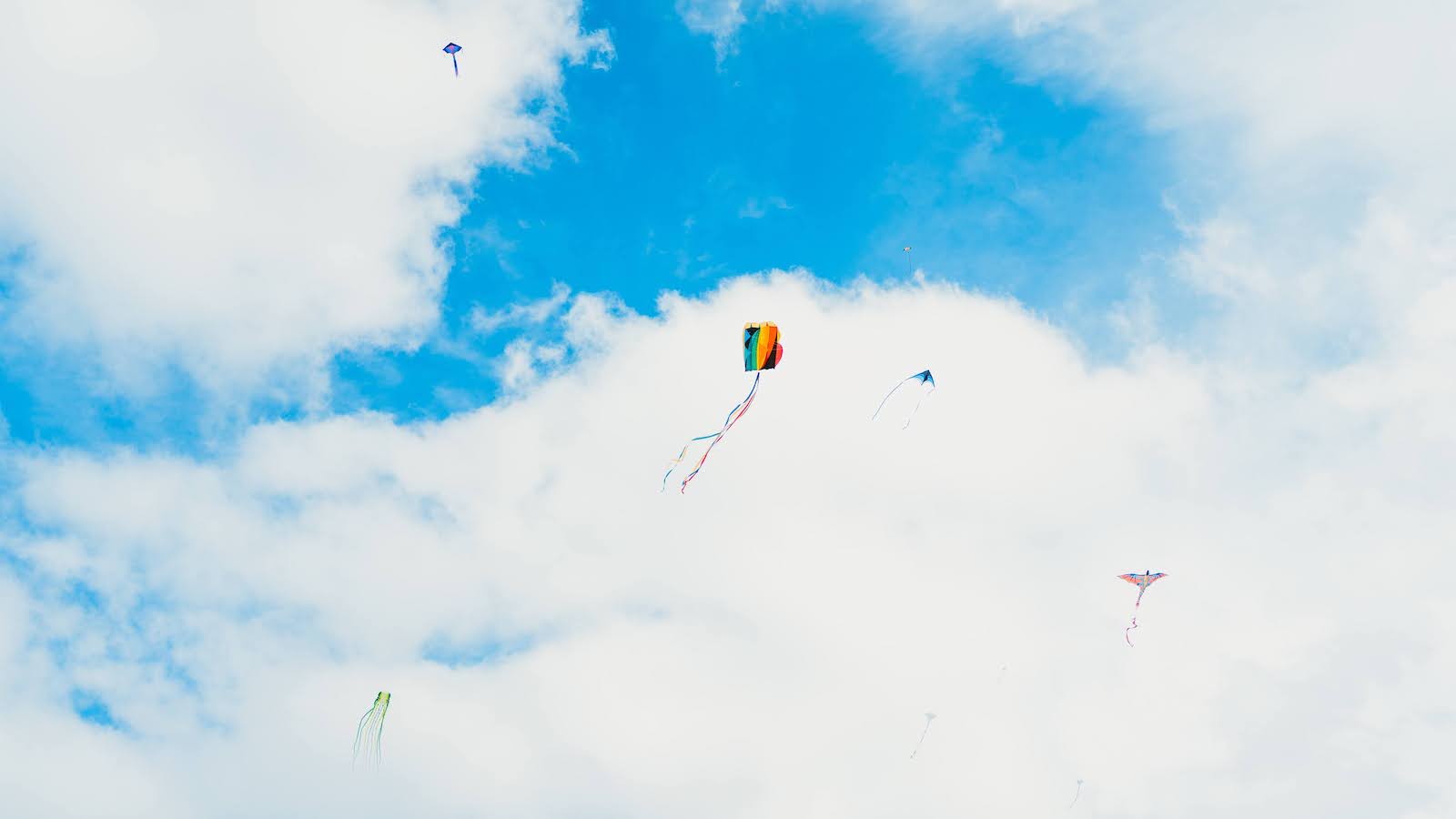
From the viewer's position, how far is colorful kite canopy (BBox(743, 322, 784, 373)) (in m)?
54.7

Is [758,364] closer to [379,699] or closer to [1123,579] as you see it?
[379,699]

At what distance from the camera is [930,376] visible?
5831 centimetres

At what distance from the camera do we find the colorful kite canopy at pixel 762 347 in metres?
54.7

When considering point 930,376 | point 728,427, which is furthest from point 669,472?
point 930,376

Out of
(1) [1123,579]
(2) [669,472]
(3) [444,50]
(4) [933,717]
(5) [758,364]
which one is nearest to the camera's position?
(2) [669,472]

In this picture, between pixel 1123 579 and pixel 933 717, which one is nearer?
pixel 1123 579

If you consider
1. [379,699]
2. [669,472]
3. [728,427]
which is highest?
[728,427]

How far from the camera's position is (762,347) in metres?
55.2

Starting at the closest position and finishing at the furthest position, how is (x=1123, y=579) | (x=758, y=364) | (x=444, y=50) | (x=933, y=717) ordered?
(x=758, y=364) < (x=444, y=50) < (x=1123, y=579) < (x=933, y=717)

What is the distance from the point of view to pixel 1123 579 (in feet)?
275

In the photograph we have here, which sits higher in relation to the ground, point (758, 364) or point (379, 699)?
point (758, 364)

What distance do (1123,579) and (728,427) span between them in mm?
49138

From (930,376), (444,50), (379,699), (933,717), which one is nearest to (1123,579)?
(933,717)

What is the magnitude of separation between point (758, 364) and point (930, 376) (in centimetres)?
1184
